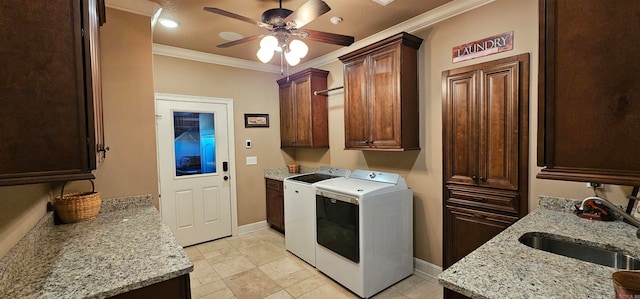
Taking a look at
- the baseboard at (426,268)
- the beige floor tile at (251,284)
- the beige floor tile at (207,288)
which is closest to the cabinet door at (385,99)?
the baseboard at (426,268)

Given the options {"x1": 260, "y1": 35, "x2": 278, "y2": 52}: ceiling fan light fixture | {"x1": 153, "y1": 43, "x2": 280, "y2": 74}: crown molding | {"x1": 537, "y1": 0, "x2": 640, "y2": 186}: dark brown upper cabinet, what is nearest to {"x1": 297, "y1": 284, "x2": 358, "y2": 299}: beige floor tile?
{"x1": 537, "y1": 0, "x2": 640, "y2": 186}: dark brown upper cabinet

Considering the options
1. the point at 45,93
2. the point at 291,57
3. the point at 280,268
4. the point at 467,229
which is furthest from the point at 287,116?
the point at 45,93

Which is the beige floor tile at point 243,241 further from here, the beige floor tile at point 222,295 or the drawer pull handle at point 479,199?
the drawer pull handle at point 479,199

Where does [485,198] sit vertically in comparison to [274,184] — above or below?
above

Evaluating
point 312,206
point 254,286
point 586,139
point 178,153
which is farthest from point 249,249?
point 586,139

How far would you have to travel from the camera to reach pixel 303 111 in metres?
3.87

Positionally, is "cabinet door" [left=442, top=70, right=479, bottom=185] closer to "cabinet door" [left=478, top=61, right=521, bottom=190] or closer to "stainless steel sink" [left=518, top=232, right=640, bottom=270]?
"cabinet door" [left=478, top=61, right=521, bottom=190]

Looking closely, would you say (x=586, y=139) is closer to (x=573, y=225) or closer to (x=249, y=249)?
(x=573, y=225)

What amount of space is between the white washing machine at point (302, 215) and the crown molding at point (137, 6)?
211 centimetres

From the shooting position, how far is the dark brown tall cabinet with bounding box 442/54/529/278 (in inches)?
83.8

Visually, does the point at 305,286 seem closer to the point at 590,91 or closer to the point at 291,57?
the point at 291,57

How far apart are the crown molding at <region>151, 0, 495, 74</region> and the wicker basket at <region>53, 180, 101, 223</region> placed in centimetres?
215

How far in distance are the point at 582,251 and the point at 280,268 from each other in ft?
8.32

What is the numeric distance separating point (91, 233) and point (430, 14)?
3.11 metres
